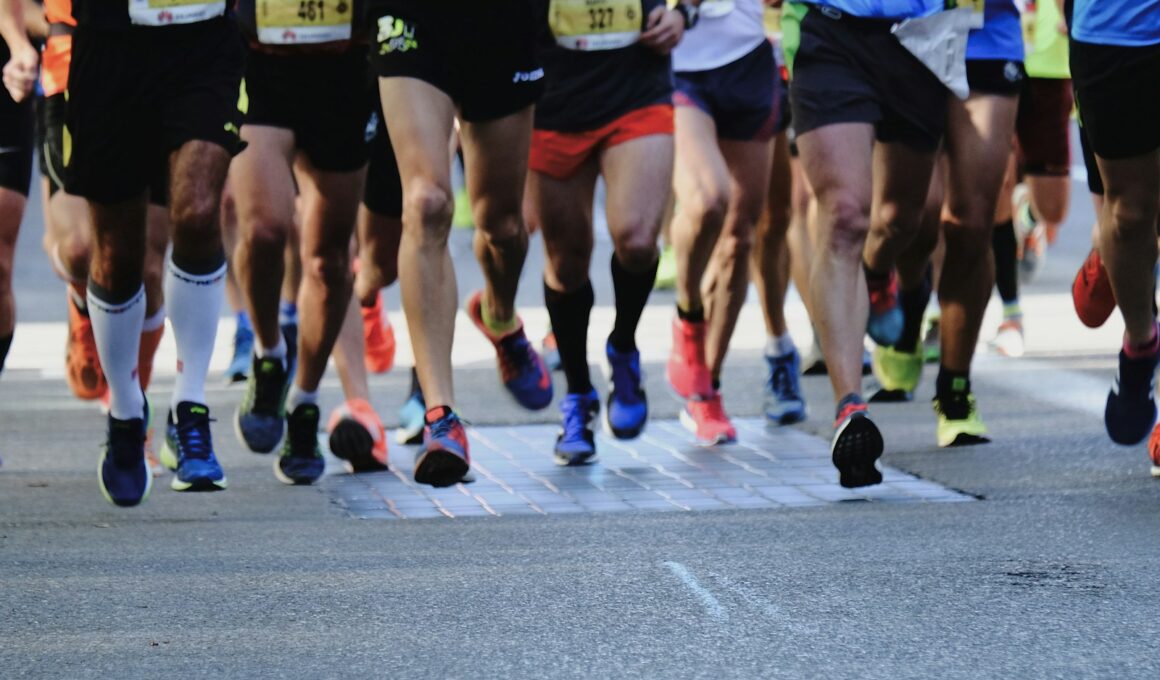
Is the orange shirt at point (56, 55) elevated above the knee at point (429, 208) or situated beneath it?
elevated above

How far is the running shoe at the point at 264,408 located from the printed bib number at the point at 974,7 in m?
2.34

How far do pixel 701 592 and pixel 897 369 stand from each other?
4077 millimetres

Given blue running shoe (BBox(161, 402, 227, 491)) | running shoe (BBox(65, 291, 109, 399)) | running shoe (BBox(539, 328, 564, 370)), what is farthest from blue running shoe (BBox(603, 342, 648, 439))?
running shoe (BBox(539, 328, 564, 370))

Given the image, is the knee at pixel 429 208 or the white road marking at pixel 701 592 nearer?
the white road marking at pixel 701 592

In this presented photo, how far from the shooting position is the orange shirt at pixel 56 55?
6.52 meters

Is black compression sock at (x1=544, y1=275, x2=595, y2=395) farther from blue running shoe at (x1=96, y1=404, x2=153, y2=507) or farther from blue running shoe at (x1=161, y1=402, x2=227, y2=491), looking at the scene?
blue running shoe at (x1=96, y1=404, x2=153, y2=507)

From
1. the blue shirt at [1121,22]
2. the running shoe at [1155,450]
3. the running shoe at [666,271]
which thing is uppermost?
the blue shirt at [1121,22]

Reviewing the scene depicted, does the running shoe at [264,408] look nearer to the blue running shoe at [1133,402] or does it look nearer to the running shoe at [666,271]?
the blue running shoe at [1133,402]

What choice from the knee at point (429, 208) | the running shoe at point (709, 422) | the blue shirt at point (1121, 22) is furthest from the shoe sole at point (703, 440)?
the blue shirt at point (1121, 22)

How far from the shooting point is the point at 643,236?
7492mm

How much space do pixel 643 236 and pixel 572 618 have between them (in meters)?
2.94

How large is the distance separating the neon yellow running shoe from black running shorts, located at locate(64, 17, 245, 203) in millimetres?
3415

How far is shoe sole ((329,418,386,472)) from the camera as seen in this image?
743 centimetres

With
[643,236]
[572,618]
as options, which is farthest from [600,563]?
[643,236]
